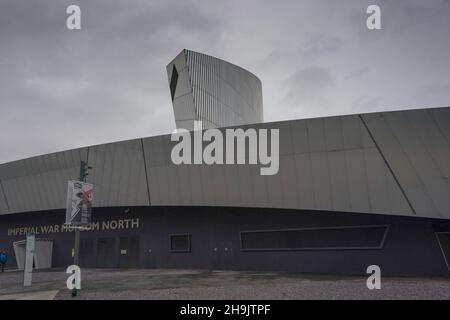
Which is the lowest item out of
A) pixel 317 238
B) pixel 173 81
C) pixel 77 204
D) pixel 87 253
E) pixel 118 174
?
pixel 87 253

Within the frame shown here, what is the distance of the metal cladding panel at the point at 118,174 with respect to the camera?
2438cm

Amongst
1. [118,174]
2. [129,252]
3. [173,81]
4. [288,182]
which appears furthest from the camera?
[173,81]

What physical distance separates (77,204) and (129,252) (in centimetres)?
1339

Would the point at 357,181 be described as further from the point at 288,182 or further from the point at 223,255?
the point at 223,255

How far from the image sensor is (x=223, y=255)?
23750 millimetres

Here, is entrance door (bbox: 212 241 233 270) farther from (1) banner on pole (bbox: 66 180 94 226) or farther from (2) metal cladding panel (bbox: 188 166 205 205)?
(1) banner on pole (bbox: 66 180 94 226)

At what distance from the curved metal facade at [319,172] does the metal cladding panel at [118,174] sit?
0.07 meters

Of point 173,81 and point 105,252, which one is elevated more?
point 173,81

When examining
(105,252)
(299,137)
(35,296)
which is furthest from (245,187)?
(105,252)

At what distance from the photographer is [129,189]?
24812mm

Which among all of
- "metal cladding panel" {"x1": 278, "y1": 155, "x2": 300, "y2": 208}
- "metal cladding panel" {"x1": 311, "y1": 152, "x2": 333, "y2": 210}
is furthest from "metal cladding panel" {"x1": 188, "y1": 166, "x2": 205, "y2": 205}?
"metal cladding panel" {"x1": 311, "y1": 152, "x2": 333, "y2": 210}

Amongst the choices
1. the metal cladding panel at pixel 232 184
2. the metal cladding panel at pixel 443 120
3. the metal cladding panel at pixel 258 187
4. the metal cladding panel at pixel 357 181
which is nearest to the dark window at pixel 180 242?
the metal cladding panel at pixel 232 184

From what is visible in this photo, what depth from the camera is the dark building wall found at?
1891cm

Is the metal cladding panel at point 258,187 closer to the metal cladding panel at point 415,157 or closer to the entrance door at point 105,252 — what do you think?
the metal cladding panel at point 415,157
